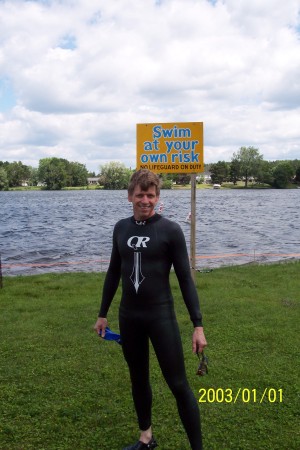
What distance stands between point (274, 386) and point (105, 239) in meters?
25.2

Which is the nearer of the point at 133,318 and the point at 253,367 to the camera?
the point at 133,318

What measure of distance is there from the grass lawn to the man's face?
2.19m

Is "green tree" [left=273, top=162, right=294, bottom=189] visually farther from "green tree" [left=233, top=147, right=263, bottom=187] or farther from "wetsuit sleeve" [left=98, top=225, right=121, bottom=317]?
"wetsuit sleeve" [left=98, top=225, right=121, bottom=317]

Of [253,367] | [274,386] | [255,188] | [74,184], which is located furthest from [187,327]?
[74,184]

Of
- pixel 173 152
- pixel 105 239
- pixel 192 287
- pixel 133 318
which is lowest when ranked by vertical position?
pixel 105 239

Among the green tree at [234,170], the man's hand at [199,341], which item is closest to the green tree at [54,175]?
the green tree at [234,170]

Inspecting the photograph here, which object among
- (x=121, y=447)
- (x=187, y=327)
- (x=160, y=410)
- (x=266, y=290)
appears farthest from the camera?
(x=266, y=290)

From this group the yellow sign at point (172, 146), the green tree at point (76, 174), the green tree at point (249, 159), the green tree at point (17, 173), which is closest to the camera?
the yellow sign at point (172, 146)

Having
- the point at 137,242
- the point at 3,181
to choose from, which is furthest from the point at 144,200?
the point at 3,181

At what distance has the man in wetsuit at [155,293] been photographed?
3.73 m

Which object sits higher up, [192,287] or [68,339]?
[192,287]

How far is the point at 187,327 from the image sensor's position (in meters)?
7.65

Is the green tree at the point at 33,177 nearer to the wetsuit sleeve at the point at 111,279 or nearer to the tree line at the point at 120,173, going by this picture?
the tree line at the point at 120,173

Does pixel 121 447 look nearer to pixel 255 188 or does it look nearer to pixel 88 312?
pixel 88 312
